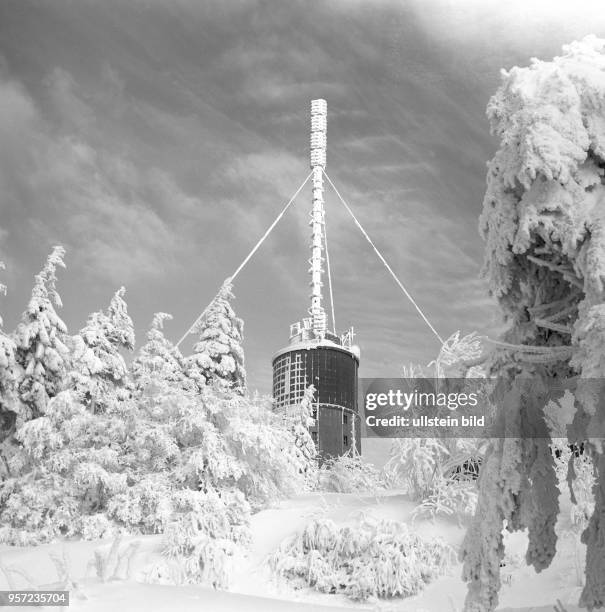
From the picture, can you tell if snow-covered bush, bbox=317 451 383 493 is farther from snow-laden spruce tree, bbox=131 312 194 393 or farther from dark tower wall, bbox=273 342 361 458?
dark tower wall, bbox=273 342 361 458

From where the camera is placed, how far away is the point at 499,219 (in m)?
5.90

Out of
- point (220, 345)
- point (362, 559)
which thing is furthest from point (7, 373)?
point (362, 559)

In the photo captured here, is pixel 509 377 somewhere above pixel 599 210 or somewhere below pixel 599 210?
below

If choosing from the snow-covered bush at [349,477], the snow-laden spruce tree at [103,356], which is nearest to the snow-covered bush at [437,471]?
the snow-covered bush at [349,477]

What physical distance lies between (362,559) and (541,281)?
37.7 feet

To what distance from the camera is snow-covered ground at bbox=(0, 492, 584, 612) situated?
316 inches

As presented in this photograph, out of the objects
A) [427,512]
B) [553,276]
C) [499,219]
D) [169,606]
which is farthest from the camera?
[427,512]

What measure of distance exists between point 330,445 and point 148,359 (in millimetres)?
22969

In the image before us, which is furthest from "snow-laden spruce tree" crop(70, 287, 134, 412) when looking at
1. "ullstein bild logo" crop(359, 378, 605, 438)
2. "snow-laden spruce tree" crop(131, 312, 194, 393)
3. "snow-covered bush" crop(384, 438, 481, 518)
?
"snow-covered bush" crop(384, 438, 481, 518)

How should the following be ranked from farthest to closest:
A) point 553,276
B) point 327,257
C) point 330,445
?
point 327,257
point 330,445
point 553,276

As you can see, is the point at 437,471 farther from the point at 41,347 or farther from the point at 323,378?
the point at 323,378

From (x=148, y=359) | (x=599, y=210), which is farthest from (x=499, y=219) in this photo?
(x=148, y=359)

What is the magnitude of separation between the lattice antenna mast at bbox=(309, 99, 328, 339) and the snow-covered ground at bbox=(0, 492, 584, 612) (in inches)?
1195

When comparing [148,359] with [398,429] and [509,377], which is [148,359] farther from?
[509,377]
